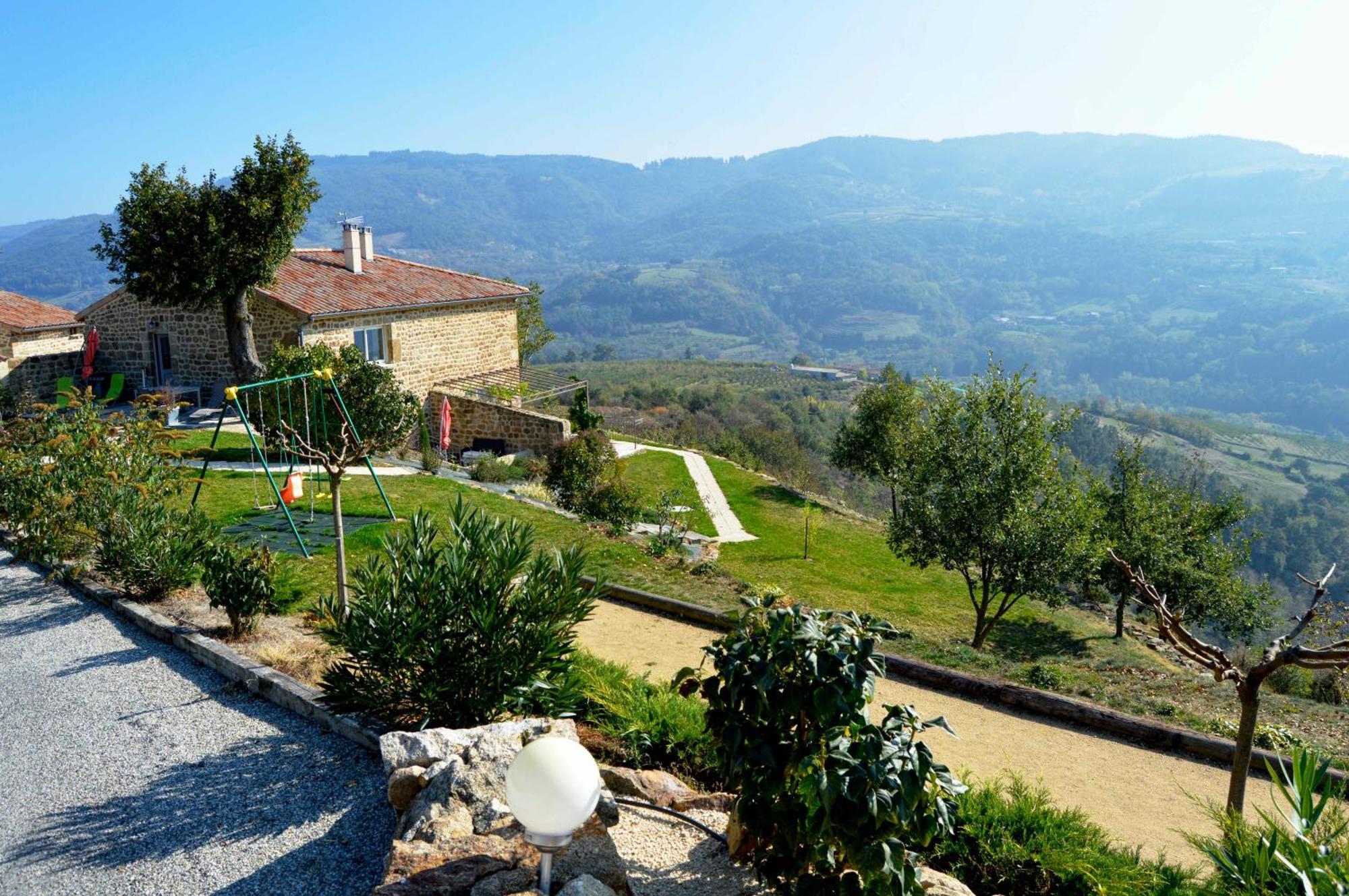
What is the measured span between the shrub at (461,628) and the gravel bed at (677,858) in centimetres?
137

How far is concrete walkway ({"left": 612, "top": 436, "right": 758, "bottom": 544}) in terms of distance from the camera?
23.6 m

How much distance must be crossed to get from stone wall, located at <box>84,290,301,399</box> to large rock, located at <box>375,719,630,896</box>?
2166cm

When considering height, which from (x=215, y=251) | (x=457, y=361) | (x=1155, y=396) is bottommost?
(x=1155, y=396)

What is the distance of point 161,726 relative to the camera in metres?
6.93

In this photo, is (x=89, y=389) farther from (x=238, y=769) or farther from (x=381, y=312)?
(x=381, y=312)

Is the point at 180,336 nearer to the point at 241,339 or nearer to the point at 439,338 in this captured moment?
the point at 241,339

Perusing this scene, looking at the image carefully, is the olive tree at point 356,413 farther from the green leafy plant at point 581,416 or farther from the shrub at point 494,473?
the green leafy plant at point 581,416

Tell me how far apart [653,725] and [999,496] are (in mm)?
8652

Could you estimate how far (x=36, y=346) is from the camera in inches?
1058

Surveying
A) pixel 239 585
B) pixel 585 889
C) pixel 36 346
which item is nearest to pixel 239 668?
pixel 239 585

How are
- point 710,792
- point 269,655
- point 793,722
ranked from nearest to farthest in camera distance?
point 793,722
point 710,792
point 269,655

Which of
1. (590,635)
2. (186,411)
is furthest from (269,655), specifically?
(186,411)

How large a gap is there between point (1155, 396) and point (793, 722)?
604 ft

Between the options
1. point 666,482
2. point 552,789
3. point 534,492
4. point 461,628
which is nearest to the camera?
point 552,789
